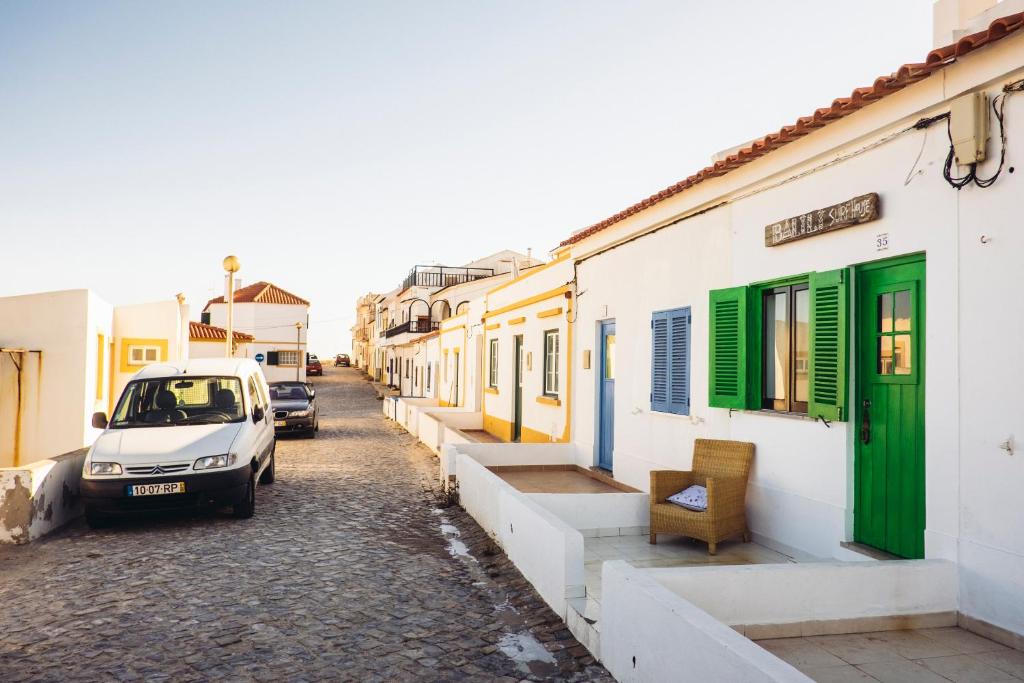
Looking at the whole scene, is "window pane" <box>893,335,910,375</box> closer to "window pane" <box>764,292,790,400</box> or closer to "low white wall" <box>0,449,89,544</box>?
"window pane" <box>764,292,790,400</box>

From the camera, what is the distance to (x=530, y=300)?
14125mm

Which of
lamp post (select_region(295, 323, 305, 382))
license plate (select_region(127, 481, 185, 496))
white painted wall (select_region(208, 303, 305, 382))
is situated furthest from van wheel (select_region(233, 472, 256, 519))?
white painted wall (select_region(208, 303, 305, 382))

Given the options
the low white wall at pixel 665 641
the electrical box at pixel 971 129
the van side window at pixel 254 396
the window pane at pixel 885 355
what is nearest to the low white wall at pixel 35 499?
the van side window at pixel 254 396

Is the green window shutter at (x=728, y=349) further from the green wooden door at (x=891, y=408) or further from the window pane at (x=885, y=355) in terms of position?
the window pane at (x=885, y=355)

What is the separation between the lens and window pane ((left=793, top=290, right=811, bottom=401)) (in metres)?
6.20

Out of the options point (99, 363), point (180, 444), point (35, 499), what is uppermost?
point (99, 363)

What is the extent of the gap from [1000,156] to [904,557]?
270cm

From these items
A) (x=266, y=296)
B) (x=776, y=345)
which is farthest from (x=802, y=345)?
(x=266, y=296)

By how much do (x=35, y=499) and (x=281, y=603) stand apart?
376 centimetres

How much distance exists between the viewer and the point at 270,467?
11.3 m

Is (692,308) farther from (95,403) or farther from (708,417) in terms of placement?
(95,403)

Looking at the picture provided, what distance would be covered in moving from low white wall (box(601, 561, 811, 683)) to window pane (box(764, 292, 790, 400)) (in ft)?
9.84

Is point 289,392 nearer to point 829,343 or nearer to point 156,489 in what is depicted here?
point 156,489

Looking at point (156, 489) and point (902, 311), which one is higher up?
point (902, 311)
